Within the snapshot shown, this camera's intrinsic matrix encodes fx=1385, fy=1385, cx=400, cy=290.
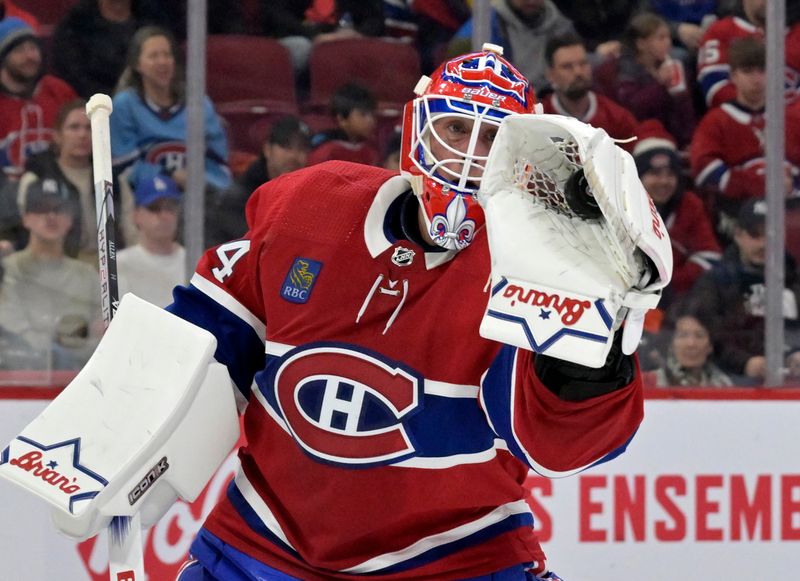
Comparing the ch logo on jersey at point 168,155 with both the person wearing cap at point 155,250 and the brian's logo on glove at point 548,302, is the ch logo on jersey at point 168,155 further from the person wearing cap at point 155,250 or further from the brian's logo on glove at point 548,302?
the brian's logo on glove at point 548,302

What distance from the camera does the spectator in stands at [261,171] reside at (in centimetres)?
369

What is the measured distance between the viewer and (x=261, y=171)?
3773 mm

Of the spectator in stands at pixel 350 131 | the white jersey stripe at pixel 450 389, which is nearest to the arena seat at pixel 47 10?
the spectator in stands at pixel 350 131

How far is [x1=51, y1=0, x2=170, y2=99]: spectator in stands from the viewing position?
3.67 metres

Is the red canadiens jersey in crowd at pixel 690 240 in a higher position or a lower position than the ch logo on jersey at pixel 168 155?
lower

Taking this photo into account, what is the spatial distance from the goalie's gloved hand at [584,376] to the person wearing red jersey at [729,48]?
2.26 meters

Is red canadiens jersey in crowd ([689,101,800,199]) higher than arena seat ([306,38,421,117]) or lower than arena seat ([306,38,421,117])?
lower

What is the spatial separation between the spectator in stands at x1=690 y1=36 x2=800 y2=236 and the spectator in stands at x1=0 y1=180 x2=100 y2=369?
5.70ft

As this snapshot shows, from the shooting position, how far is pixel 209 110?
373 cm

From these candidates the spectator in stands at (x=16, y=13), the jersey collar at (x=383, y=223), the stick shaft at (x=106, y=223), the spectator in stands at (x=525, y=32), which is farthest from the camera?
the spectator in stands at (x=525, y=32)

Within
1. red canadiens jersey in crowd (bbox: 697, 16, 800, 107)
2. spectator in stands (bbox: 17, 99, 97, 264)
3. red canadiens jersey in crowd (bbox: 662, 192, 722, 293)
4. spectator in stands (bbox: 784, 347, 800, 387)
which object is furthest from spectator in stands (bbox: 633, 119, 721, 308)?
spectator in stands (bbox: 17, 99, 97, 264)

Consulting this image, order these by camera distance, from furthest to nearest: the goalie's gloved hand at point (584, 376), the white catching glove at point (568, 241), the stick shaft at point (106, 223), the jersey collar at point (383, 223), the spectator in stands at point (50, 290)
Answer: the spectator in stands at point (50, 290)
the stick shaft at point (106, 223)
the jersey collar at point (383, 223)
the goalie's gloved hand at point (584, 376)
the white catching glove at point (568, 241)

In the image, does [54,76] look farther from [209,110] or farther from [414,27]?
[414,27]

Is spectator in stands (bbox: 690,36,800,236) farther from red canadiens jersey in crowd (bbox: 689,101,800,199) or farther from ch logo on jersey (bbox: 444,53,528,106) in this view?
ch logo on jersey (bbox: 444,53,528,106)
